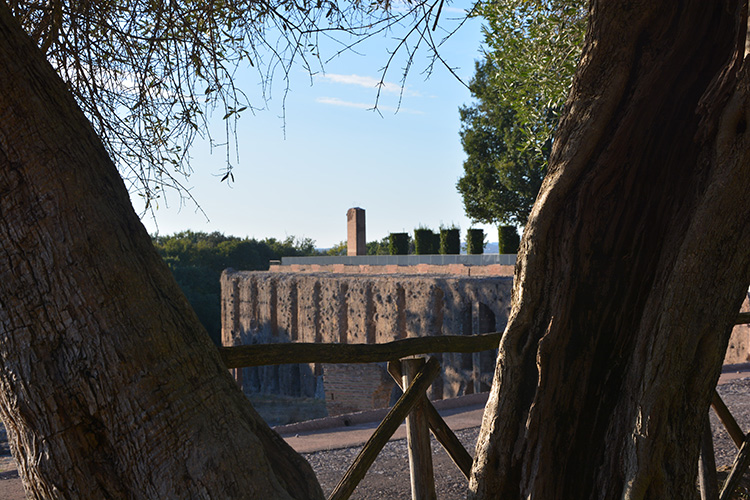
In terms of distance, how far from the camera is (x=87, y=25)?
12.5 feet

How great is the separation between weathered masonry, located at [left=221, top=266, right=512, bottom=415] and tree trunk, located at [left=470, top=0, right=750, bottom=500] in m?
12.5

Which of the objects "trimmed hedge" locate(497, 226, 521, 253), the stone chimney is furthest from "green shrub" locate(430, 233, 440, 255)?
"trimmed hedge" locate(497, 226, 521, 253)

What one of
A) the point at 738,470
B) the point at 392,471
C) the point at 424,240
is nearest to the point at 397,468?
the point at 392,471

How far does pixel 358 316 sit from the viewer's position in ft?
65.7

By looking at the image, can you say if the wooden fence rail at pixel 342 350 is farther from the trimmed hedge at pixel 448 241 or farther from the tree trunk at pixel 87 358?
the trimmed hedge at pixel 448 241

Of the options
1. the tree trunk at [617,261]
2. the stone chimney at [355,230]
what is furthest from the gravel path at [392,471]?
the stone chimney at [355,230]

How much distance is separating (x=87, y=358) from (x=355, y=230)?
859 inches

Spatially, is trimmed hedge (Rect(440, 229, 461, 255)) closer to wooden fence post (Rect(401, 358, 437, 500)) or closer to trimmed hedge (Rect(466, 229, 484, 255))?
trimmed hedge (Rect(466, 229, 484, 255))

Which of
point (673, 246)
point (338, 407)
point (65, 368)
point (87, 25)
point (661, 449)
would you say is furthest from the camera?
point (338, 407)

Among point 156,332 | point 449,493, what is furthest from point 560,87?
point 156,332

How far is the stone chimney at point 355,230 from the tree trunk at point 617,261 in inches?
795

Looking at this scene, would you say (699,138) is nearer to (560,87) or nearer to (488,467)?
(488,467)

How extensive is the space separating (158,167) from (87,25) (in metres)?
0.88

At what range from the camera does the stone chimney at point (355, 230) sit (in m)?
22.9
